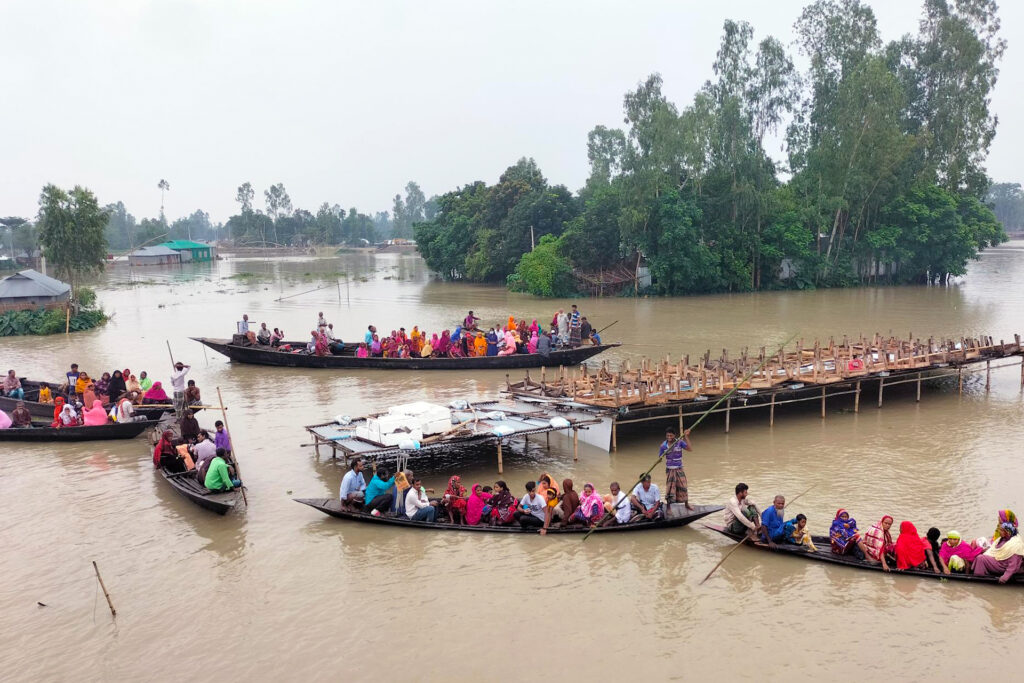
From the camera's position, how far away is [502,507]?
10.2 m

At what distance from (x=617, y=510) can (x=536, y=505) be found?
1.06m

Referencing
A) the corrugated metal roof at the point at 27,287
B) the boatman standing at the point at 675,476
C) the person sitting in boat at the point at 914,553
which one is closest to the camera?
the person sitting in boat at the point at 914,553

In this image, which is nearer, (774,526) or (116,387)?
(774,526)

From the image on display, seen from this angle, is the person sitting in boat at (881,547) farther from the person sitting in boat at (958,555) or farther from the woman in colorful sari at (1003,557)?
the woman in colorful sari at (1003,557)

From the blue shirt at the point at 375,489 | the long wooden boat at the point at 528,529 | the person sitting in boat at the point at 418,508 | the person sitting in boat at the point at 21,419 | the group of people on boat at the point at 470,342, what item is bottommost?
the long wooden boat at the point at 528,529

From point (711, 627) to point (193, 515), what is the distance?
748 cm

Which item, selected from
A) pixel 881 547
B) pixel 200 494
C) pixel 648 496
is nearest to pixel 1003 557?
pixel 881 547

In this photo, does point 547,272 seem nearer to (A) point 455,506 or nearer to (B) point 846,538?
(A) point 455,506

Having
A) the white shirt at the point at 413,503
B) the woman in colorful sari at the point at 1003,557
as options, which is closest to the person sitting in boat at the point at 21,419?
the white shirt at the point at 413,503

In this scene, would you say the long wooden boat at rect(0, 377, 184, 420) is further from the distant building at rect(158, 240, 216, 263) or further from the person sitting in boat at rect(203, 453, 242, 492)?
the distant building at rect(158, 240, 216, 263)

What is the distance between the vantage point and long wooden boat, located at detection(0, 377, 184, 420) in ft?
50.8

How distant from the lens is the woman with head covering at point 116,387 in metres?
16.3

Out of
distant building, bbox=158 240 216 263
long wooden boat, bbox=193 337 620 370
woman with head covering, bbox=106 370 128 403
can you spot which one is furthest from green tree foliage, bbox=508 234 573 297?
distant building, bbox=158 240 216 263

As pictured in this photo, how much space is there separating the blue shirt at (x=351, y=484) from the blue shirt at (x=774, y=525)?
5.38 metres
